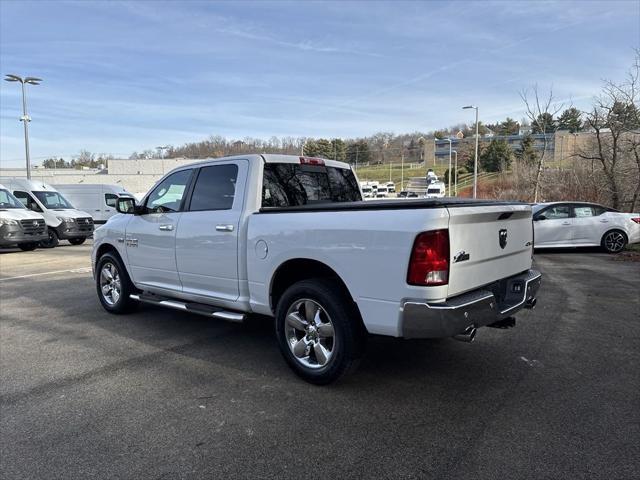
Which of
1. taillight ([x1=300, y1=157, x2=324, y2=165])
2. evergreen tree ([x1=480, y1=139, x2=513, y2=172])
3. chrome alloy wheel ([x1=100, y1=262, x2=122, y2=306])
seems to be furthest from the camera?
evergreen tree ([x1=480, y1=139, x2=513, y2=172])

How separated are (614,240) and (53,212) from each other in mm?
18418

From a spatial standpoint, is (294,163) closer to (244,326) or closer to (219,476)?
(244,326)

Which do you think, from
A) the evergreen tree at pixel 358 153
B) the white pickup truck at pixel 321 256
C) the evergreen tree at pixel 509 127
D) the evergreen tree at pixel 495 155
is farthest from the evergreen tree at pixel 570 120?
the evergreen tree at pixel 509 127

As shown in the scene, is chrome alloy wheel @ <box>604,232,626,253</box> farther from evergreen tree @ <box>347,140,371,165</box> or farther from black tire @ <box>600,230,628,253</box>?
evergreen tree @ <box>347,140,371,165</box>

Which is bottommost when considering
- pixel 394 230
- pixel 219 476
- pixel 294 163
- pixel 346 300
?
pixel 219 476

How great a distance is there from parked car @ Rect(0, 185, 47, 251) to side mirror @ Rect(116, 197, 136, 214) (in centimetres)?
1152

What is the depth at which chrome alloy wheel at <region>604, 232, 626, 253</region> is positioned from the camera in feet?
43.8

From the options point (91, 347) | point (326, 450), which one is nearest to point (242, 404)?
point (326, 450)

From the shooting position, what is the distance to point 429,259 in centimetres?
344

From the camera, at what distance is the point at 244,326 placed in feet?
20.7

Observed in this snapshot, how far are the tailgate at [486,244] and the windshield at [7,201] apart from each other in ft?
55.3

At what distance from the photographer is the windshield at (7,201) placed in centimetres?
1634

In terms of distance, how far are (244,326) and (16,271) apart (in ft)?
27.3

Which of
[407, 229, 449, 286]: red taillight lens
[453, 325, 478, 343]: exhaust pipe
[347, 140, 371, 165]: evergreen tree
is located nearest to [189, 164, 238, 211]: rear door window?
[407, 229, 449, 286]: red taillight lens
